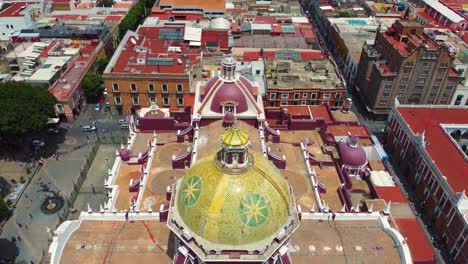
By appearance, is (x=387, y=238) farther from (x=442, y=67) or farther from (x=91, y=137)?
(x=91, y=137)

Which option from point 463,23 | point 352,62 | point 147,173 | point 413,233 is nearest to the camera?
point 413,233

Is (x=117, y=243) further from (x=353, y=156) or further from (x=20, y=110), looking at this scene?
(x=20, y=110)

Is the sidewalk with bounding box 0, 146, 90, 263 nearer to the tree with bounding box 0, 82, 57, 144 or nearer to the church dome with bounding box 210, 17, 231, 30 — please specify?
the tree with bounding box 0, 82, 57, 144

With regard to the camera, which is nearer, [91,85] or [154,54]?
[91,85]

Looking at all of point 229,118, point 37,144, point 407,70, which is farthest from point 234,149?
point 407,70

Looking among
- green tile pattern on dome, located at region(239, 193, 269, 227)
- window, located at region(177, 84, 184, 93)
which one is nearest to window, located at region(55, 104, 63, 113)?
window, located at region(177, 84, 184, 93)

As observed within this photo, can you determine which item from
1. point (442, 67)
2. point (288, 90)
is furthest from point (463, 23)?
point (288, 90)

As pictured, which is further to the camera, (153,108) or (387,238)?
(153,108)
